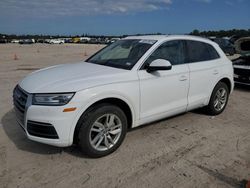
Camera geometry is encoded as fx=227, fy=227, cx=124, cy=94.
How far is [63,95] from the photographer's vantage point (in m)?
2.86

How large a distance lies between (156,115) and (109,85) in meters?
1.09

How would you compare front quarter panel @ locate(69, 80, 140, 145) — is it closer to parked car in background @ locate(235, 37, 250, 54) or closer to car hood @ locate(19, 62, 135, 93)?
car hood @ locate(19, 62, 135, 93)

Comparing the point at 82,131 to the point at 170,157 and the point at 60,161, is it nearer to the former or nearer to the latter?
the point at 60,161

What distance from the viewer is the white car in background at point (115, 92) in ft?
9.49

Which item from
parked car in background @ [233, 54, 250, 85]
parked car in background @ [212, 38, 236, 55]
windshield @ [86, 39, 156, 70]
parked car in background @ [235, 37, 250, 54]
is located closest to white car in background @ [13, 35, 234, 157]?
windshield @ [86, 39, 156, 70]

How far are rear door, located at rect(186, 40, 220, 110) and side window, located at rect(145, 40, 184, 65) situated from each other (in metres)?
0.17

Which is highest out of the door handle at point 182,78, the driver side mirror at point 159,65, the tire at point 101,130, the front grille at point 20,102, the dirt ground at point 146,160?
the driver side mirror at point 159,65

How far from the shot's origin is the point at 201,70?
4316 mm

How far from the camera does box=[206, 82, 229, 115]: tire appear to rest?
4.75 meters

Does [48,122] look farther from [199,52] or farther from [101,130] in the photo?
[199,52]

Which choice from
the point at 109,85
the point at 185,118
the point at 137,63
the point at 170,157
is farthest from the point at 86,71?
the point at 185,118

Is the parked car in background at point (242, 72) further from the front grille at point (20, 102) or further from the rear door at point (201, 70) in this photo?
the front grille at point (20, 102)

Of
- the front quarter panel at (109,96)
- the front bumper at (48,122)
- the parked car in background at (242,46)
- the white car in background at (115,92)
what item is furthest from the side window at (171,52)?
the parked car in background at (242,46)

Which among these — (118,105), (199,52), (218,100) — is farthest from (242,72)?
(118,105)
